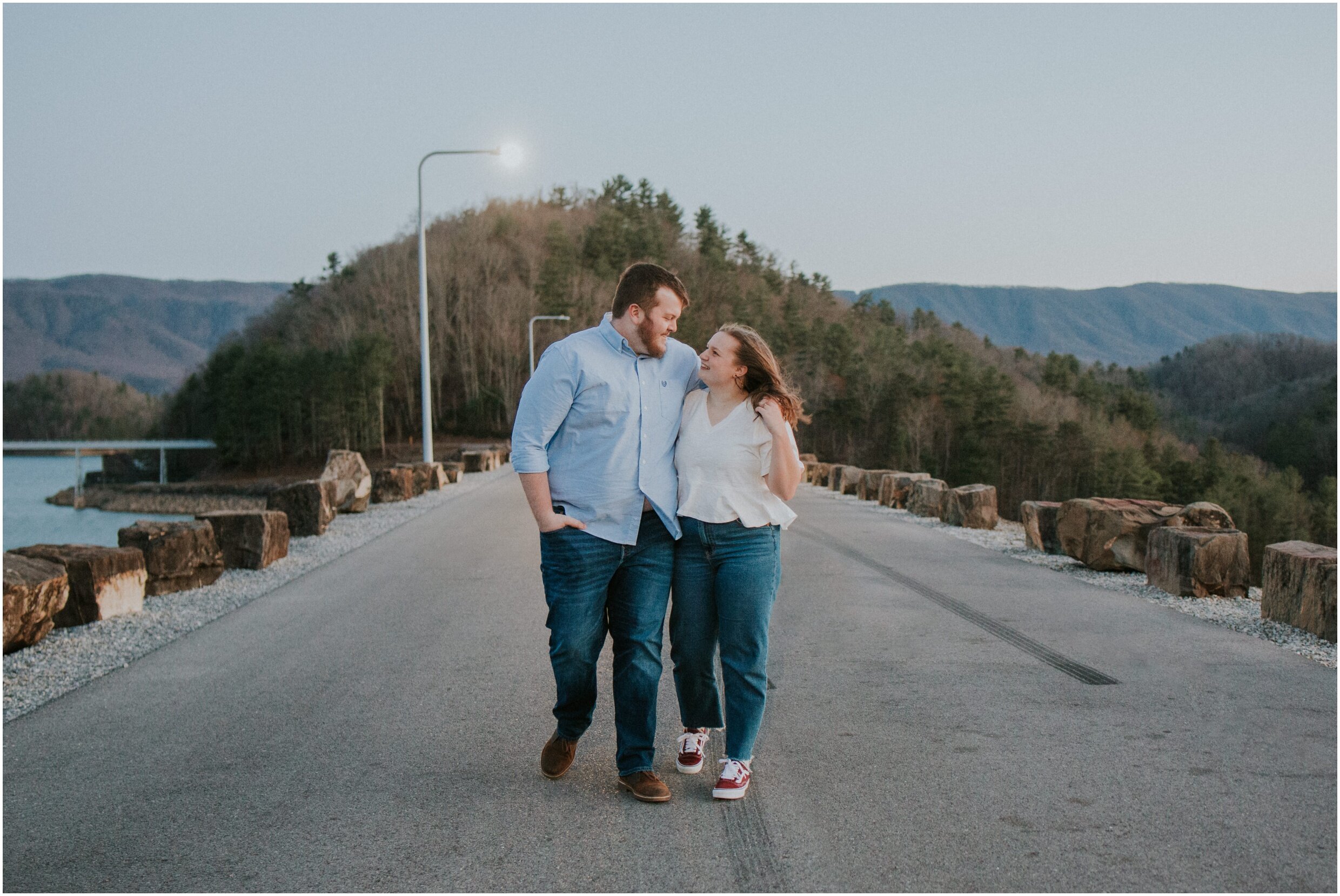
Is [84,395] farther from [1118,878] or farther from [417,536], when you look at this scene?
[1118,878]

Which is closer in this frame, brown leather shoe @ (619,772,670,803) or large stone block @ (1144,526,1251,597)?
brown leather shoe @ (619,772,670,803)

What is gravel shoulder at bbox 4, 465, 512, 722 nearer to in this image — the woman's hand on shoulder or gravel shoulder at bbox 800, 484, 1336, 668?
the woman's hand on shoulder

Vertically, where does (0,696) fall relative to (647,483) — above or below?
below

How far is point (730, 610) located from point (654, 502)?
1.66 ft

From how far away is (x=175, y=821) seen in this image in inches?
149

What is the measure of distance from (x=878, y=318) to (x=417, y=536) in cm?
11557

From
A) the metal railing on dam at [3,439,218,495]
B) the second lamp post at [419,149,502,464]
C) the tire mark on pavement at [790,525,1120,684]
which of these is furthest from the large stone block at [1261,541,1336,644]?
the metal railing on dam at [3,439,218,495]

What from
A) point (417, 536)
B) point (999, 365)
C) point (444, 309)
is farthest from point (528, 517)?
point (999, 365)

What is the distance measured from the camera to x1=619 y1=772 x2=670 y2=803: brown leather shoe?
386 cm

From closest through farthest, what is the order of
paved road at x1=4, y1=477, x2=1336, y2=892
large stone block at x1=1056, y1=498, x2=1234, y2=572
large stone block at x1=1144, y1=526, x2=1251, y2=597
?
paved road at x1=4, y1=477, x2=1336, y2=892 < large stone block at x1=1144, y1=526, x2=1251, y2=597 < large stone block at x1=1056, y1=498, x2=1234, y2=572

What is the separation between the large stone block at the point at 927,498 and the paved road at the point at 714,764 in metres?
8.98

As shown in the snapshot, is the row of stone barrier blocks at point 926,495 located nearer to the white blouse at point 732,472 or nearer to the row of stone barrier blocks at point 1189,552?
the row of stone barrier blocks at point 1189,552

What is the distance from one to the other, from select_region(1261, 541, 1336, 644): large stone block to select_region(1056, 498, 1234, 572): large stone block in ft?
7.01

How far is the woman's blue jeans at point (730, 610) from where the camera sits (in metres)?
3.94
